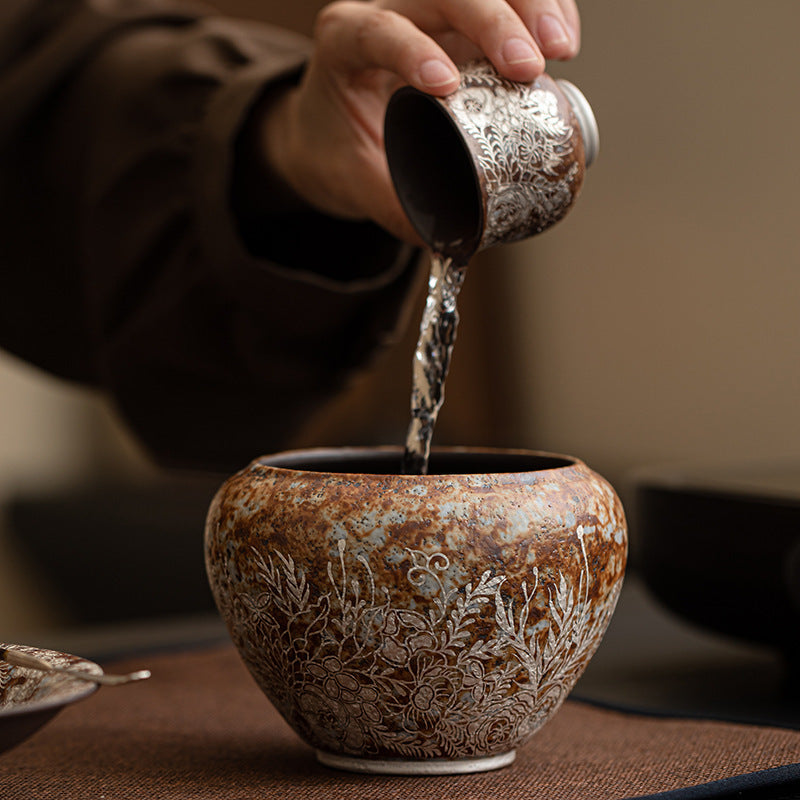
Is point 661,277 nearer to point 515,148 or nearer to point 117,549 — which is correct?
point 117,549

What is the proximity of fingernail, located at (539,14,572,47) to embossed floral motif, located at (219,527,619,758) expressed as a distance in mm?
349

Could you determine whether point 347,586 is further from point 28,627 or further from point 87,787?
point 28,627

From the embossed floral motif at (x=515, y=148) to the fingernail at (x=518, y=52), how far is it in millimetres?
13

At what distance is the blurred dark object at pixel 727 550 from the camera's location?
83 centimetres

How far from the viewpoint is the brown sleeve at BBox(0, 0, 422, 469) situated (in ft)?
3.81

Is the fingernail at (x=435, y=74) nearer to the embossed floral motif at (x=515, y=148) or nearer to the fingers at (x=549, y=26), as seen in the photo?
the embossed floral motif at (x=515, y=148)

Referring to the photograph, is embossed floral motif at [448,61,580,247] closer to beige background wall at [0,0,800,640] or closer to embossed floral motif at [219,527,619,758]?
embossed floral motif at [219,527,619,758]

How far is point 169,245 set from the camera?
1.27m

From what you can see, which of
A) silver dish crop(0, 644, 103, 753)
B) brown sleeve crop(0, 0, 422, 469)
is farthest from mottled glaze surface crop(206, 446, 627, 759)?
brown sleeve crop(0, 0, 422, 469)

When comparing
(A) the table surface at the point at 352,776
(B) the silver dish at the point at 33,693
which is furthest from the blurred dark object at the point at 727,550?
(B) the silver dish at the point at 33,693

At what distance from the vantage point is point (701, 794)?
575 mm

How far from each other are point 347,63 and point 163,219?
1.33 ft

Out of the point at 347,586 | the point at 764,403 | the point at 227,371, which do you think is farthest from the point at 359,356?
the point at 764,403

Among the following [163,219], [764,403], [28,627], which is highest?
[163,219]
